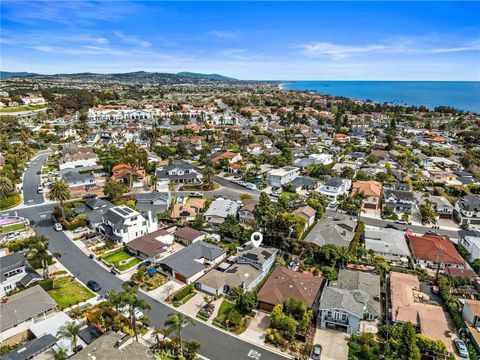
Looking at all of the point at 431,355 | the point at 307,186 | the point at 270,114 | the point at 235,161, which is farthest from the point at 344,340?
the point at 270,114

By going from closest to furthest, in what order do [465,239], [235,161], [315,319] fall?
[315,319]
[465,239]
[235,161]

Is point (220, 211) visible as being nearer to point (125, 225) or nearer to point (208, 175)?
point (125, 225)

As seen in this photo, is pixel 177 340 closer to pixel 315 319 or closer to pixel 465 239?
pixel 315 319

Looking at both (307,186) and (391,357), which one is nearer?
(391,357)

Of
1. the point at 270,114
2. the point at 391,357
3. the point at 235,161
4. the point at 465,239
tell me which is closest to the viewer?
the point at 391,357

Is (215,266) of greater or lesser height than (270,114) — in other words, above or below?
below

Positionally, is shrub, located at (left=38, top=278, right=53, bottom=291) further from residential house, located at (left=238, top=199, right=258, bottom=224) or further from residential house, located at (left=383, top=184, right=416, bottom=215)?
residential house, located at (left=383, top=184, right=416, bottom=215)

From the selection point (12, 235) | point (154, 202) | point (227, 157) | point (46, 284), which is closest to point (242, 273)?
point (46, 284)
